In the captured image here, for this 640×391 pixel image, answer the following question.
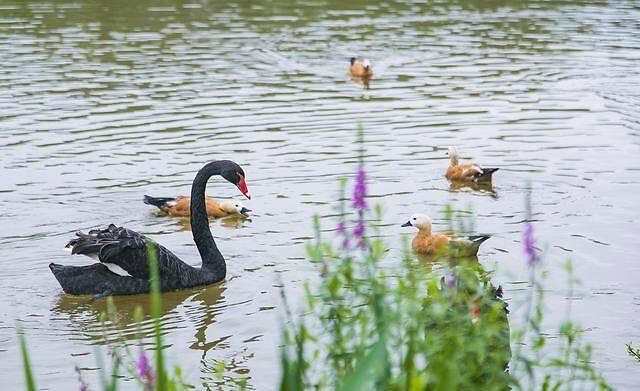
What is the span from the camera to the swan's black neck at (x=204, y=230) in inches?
399

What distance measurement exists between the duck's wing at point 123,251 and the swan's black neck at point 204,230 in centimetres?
39

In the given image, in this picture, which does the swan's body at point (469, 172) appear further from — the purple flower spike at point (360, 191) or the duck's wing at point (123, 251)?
the purple flower spike at point (360, 191)

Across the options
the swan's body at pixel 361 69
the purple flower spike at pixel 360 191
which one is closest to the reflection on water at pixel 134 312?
the purple flower spike at pixel 360 191

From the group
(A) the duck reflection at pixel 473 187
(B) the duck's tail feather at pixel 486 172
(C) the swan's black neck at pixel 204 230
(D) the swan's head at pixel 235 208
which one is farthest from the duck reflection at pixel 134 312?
(B) the duck's tail feather at pixel 486 172

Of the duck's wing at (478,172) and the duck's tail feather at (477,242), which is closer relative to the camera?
the duck's tail feather at (477,242)

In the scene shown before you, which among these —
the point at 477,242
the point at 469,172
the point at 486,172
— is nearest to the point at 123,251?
the point at 477,242

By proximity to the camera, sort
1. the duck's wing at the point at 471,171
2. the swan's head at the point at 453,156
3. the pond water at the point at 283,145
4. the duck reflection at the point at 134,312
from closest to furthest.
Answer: the duck reflection at the point at 134,312 → the pond water at the point at 283,145 → the duck's wing at the point at 471,171 → the swan's head at the point at 453,156

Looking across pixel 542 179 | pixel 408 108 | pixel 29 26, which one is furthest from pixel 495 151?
pixel 29 26

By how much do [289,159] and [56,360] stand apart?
6344mm

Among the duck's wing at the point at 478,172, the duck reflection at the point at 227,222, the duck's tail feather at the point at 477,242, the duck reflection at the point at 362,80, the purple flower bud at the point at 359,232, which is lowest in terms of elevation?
the duck reflection at the point at 227,222

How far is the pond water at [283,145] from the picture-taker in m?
9.14

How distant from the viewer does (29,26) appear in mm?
25203

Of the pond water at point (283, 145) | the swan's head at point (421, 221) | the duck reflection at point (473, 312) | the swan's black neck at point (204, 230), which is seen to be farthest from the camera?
the swan's head at point (421, 221)

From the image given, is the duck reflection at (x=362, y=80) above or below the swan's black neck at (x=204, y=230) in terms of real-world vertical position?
below
